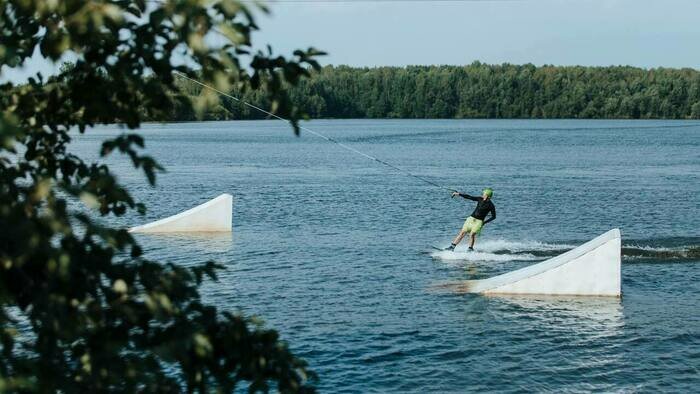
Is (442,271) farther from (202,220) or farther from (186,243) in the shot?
(202,220)

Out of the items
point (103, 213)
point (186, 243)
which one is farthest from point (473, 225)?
point (103, 213)

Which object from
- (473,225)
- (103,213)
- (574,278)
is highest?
(103,213)

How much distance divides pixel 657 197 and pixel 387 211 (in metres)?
16.9

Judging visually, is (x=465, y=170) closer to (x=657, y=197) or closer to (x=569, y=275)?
(x=657, y=197)

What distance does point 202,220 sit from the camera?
3684 cm

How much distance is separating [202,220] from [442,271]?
12096 millimetres

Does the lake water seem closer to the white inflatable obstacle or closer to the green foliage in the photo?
the white inflatable obstacle

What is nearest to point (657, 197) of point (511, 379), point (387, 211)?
point (387, 211)

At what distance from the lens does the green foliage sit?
171 inches

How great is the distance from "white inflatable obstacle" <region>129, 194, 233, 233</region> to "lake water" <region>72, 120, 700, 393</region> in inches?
36.6

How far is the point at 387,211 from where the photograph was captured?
148 feet

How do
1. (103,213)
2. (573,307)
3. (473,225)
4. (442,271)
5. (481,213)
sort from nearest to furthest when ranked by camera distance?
(103,213) → (573,307) → (442,271) → (481,213) → (473,225)

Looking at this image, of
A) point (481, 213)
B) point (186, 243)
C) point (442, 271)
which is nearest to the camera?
point (442, 271)

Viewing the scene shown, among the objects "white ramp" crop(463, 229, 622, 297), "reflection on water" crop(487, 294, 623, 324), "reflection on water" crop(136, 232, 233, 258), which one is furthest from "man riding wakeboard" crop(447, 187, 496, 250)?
"reflection on water" crop(136, 232, 233, 258)
